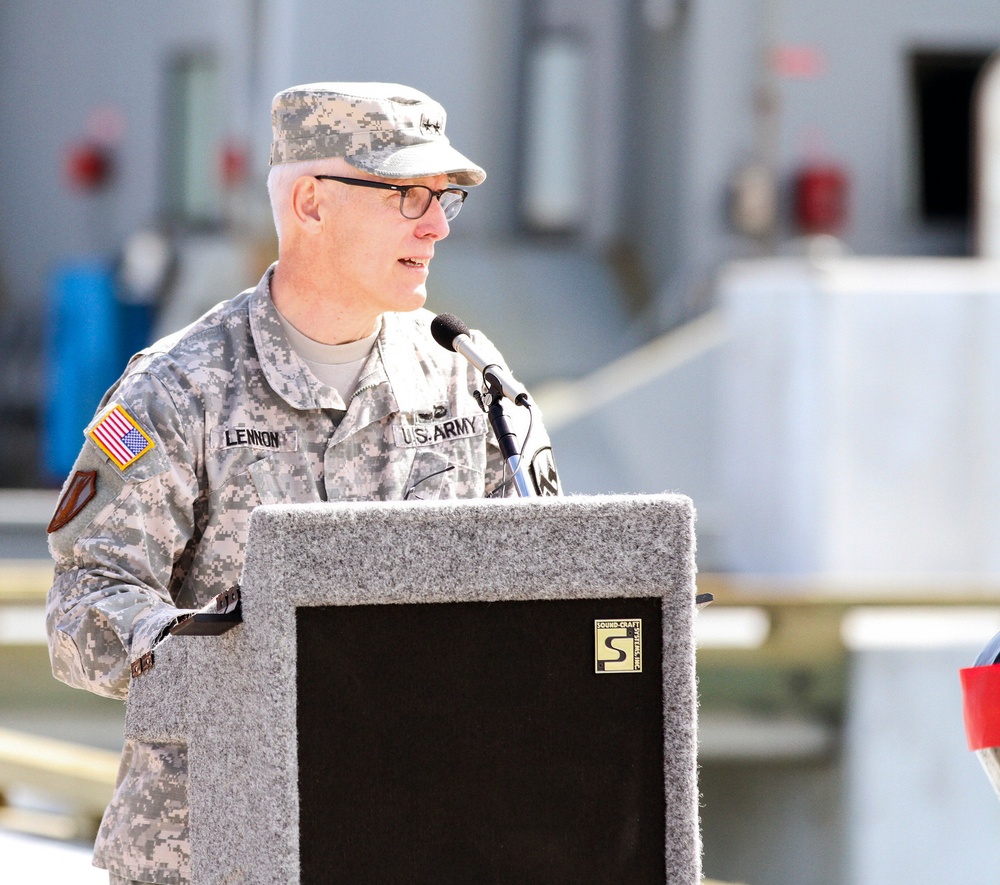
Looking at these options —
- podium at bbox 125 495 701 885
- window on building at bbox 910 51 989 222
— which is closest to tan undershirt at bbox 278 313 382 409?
podium at bbox 125 495 701 885

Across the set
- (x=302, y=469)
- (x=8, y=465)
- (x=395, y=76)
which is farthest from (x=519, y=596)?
(x=8, y=465)

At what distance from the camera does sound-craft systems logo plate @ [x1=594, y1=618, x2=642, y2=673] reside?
59.1 inches

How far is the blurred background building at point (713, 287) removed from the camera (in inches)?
209

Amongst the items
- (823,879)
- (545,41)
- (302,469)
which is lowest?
(823,879)

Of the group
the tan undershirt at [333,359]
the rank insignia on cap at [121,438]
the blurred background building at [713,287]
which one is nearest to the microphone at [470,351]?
the tan undershirt at [333,359]

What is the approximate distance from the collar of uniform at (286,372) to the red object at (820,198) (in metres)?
7.81

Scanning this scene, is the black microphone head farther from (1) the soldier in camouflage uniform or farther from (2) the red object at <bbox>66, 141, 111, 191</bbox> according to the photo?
(2) the red object at <bbox>66, 141, 111, 191</bbox>

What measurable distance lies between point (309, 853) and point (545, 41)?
920cm

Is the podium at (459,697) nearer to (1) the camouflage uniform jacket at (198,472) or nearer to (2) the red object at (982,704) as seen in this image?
(1) the camouflage uniform jacket at (198,472)

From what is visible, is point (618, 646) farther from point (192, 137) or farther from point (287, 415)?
point (192, 137)

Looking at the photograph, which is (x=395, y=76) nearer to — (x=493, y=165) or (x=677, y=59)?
(x=493, y=165)

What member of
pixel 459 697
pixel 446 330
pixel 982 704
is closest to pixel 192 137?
pixel 446 330

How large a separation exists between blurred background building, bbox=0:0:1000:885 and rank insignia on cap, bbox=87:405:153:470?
3045 mm

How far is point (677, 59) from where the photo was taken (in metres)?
9.88
